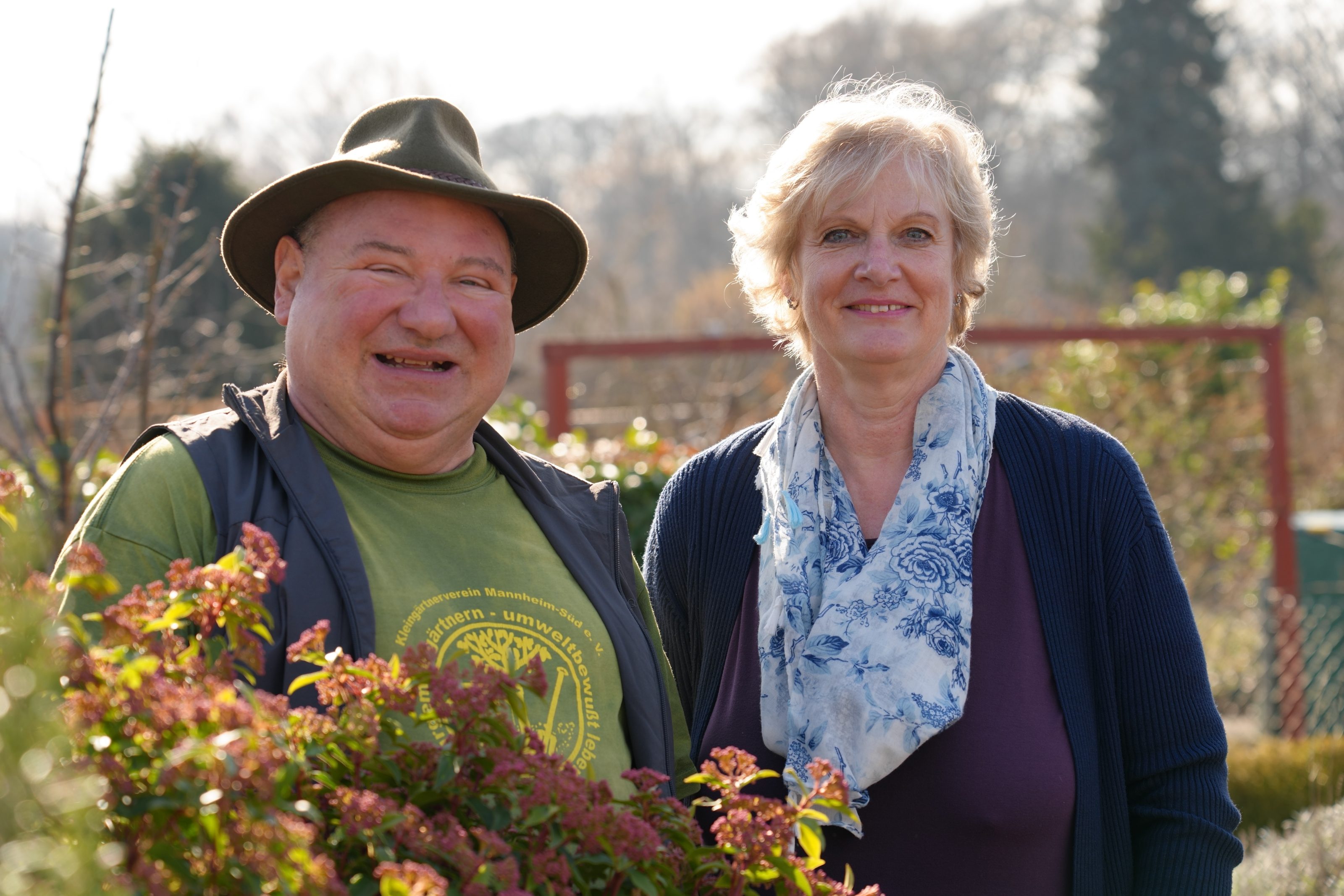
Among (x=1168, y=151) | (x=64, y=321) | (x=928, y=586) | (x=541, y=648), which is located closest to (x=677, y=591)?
(x=928, y=586)

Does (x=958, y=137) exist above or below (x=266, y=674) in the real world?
above

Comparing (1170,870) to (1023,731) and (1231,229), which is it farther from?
(1231,229)

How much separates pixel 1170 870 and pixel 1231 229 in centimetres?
2580

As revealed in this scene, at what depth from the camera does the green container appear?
6.66 meters

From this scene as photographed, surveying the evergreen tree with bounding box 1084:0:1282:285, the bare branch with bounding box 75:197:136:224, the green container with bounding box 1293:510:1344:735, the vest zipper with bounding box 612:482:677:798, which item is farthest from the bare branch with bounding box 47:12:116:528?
the evergreen tree with bounding box 1084:0:1282:285

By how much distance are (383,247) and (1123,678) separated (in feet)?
5.22

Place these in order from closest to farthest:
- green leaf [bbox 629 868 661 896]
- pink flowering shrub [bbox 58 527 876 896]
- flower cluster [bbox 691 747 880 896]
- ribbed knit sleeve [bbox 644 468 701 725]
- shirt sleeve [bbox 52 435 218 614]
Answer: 1. pink flowering shrub [bbox 58 527 876 896]
2. green leaf [bbox 629 868 661 896]
3. flower cluster [bbox 691 747 880 896]
4. shirt sleeve [bbox 52 435 218 614]
5. ribbed knit sleeve [bbox 644 468 701 725]

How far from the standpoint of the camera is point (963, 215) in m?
2.51

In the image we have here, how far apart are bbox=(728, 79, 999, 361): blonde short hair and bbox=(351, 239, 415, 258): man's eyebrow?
2.93ft

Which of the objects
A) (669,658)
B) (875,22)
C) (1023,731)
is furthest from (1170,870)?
(875,22)

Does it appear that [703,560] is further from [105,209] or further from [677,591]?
[105,209]

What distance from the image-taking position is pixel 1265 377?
7.27 meters

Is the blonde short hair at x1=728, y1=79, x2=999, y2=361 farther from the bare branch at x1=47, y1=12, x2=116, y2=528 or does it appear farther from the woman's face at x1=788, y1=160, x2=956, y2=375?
the bare branch at x1=47, y1=12, x2=116, y2=528

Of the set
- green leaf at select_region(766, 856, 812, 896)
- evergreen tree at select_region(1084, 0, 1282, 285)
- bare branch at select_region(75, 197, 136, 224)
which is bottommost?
green leaf at select_region(766, 856, 812, 896)
